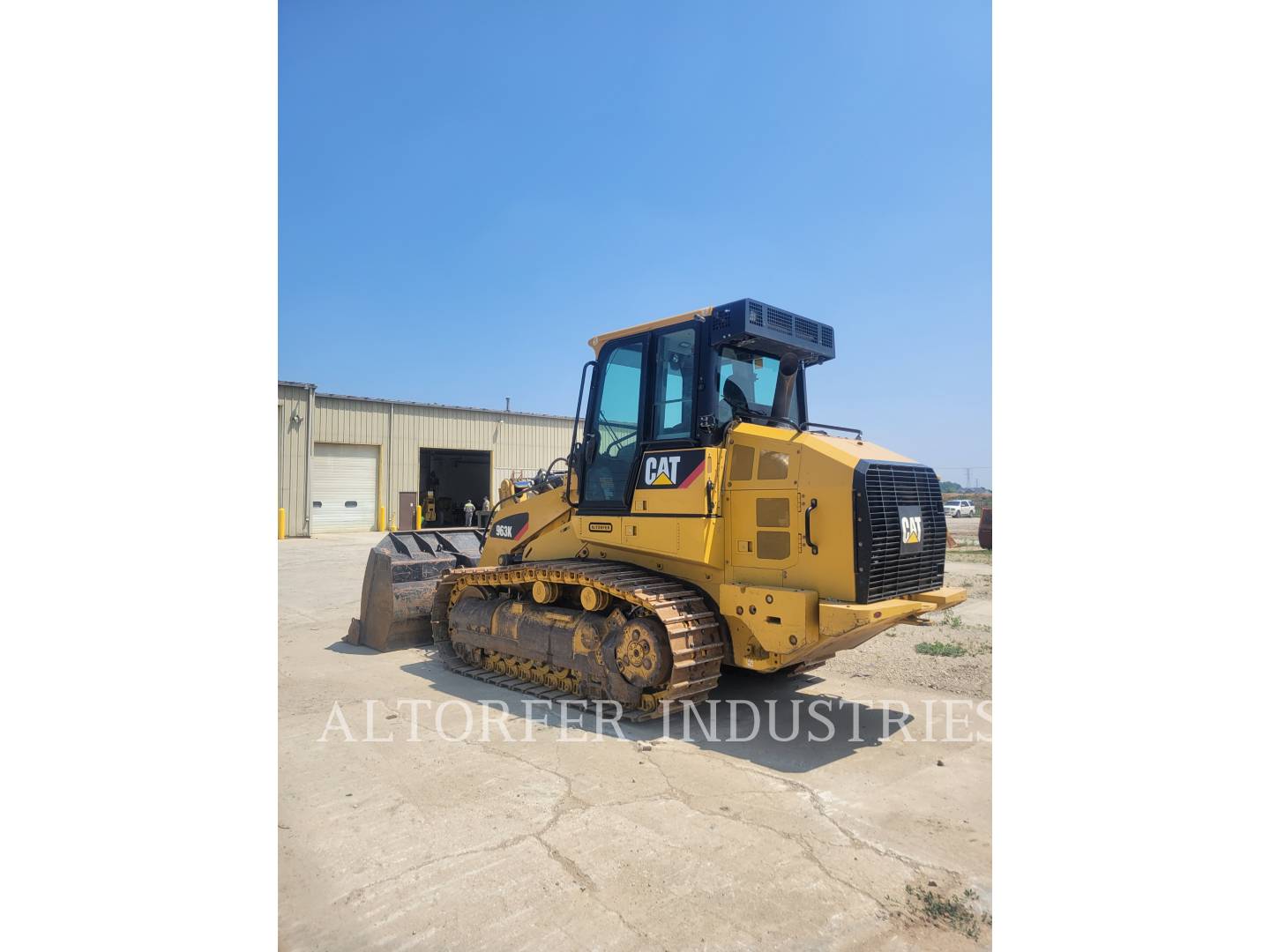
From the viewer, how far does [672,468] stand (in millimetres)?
5480

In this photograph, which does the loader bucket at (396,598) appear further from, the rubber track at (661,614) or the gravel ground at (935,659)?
the gravel ground at (935,659)

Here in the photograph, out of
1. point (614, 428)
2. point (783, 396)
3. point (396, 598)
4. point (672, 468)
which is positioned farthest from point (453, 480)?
point (783, 396)

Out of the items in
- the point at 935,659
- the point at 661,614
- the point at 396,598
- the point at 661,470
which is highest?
the point at 661,470

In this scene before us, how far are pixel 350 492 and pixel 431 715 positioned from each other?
844 inches

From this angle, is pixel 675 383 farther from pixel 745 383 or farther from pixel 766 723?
pixel 766 723

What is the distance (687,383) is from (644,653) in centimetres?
209

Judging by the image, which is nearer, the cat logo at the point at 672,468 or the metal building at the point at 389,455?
the cat logo at the point at 672,468

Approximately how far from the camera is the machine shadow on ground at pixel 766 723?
460cm

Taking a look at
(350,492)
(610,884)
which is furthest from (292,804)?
(350,492)

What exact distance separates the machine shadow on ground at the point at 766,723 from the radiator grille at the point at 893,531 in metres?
1.02

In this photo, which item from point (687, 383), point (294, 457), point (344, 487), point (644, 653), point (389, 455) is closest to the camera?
point (644, 653)

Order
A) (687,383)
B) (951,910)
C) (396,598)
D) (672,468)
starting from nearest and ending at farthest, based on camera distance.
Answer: (951,910)
(672,468)
(687,383)
(396,598)

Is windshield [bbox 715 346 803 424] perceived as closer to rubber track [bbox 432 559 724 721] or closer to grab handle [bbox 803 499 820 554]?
grab handle [bbox 803 499 820 554]

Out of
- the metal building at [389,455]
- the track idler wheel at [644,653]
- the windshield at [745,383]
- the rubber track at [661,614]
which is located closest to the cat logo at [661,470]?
the windshield at [745,383]
